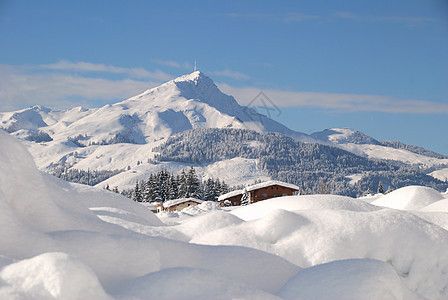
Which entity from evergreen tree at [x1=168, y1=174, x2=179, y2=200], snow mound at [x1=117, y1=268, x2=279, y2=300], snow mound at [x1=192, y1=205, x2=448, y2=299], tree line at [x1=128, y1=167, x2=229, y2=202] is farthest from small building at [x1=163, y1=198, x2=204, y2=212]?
snow mound at [x1=117, y1=268, x2=279, y2=300]

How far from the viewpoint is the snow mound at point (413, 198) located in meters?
17.1

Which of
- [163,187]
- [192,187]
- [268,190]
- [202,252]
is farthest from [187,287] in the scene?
[163,187]

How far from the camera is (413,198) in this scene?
17.5m

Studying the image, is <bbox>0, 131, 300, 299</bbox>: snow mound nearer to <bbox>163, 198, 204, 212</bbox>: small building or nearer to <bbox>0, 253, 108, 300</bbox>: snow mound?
<bbox>0, 253, 108, 300</bbox>: snow mound

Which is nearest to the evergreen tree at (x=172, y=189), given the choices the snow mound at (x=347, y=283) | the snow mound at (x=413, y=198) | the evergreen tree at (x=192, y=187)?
the evergreen tree at (x=192, y=187)

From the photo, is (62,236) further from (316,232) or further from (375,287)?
(316,232)

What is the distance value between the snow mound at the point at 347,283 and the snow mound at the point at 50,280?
247 cm

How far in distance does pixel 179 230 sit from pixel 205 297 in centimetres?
451

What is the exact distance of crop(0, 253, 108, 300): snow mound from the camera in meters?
4.32

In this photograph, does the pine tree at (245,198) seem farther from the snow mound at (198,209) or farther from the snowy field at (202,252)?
the snowy field at (202,252)

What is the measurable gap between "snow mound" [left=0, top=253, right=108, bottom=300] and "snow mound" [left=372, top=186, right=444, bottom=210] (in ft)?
49.2

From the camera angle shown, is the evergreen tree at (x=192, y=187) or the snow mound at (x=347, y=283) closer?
the snow mound at (x=347, y=283)

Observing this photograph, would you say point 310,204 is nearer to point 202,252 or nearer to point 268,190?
point 202,252

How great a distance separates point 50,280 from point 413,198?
1606cm
